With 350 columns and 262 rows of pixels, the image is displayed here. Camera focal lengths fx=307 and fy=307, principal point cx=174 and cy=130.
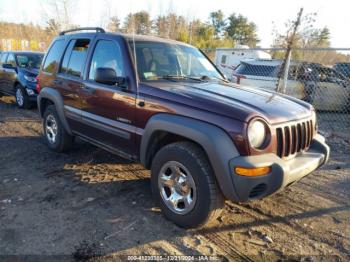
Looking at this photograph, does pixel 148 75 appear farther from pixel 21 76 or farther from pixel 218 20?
pixel 218 20

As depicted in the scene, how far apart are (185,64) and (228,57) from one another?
1417 centimetres

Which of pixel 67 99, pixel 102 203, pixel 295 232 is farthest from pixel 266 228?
pixel 67 99

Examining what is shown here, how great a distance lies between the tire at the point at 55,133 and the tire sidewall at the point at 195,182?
7.84ft

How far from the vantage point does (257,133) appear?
9.12ft

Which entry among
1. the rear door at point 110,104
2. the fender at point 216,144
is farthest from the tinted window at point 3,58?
the fender at point 216,144

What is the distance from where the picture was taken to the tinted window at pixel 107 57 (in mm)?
3754

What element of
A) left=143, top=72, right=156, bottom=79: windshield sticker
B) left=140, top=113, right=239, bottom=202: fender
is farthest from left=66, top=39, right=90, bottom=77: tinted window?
left=140, top=113, right=239, bottom=202: fender

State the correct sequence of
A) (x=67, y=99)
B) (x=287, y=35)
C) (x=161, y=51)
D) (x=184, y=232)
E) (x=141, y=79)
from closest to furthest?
(x=184, y=232), (x=141, y=79), (x=161, y=51), (x=67, y=99), (x=287, y=35)

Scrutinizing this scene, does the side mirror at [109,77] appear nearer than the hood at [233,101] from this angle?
No

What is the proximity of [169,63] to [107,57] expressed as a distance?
81 centimetres

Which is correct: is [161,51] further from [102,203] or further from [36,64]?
[36,64]

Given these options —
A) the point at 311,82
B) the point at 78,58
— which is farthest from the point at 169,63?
the point at 311,82

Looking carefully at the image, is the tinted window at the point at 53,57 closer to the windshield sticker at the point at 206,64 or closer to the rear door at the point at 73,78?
the rear door at the point at 73,78

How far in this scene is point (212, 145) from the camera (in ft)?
8.92
